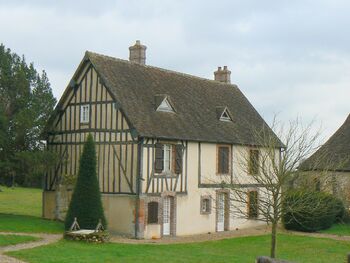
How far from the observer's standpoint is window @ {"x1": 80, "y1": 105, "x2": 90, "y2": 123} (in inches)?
1107

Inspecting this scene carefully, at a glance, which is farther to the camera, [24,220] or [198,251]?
[24,220]

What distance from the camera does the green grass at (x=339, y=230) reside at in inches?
1177

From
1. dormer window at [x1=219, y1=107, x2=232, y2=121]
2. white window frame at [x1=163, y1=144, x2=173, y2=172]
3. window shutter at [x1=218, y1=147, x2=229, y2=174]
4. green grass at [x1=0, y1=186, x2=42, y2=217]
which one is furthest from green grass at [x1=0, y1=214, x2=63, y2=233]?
dormer window at [x1=219, y1=107, x2=232, y2=121]

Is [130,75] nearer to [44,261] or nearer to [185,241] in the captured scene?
[185,241]

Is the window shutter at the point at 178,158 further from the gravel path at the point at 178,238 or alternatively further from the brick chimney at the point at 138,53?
the brick chimney at the point at 138,53

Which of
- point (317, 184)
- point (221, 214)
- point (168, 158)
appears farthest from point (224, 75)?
point (317, 184)

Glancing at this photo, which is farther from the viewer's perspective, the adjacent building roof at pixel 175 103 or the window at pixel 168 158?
the adjacent building roof at pixel 175 103

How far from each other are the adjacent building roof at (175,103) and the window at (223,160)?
1.89 feet

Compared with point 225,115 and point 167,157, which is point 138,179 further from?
point 225,115

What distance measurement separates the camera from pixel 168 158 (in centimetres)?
2755

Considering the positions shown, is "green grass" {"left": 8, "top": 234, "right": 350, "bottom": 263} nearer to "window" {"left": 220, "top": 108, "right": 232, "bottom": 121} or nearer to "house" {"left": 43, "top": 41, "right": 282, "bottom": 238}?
"house" {"left": 43, "top": 41, "right": 282, "bottom": 238}

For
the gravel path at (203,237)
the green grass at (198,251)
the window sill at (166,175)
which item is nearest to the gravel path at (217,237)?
the gravel path at (203,237)

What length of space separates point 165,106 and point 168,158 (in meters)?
2.86

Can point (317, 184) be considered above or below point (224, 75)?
below
